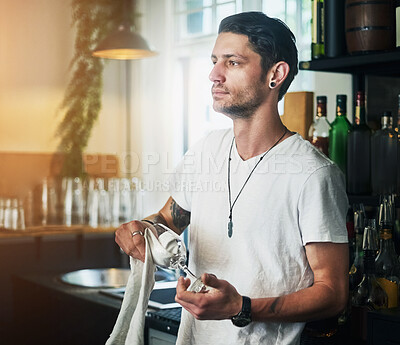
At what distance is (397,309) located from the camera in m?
1.49

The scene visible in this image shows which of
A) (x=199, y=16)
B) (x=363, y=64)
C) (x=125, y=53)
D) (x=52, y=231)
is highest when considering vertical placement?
(x=199, y=16)

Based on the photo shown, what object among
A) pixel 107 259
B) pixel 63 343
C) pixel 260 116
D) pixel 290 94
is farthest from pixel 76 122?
pixel 260 116

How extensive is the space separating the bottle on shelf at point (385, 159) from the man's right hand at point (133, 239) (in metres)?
0.64

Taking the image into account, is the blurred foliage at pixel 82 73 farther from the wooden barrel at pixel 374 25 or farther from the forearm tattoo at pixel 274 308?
the forearm tattoo at pixel 274 308

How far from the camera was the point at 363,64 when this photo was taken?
1597mm

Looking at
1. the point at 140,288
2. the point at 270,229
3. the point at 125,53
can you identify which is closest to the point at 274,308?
the point at 270,229

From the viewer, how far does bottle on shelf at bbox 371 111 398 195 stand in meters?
1.60

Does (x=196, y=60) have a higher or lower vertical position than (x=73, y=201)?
higher

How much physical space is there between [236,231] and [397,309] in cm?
46

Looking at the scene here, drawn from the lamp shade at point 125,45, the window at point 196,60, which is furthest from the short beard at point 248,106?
the window at point 196,60

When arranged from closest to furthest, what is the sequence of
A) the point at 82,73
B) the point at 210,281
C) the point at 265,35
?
the point at 210,281
the point at 265,35
the point at 82,73

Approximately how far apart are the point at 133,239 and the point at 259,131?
0.36m

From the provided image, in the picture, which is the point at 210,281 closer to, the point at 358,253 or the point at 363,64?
the point at 358,253

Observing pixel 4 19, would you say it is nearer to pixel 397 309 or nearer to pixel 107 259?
pixel 107 259
